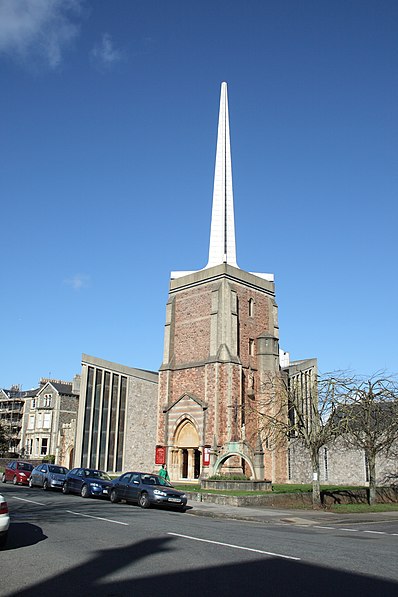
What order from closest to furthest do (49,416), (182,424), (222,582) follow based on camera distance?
(222,582), (182,424), (49,416)

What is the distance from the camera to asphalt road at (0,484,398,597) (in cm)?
740

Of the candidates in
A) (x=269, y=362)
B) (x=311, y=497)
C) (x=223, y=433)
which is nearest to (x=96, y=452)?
(x=223, y=433)

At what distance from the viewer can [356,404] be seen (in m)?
Result: 28.0

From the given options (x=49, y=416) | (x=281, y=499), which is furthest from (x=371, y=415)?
(x=49, y=416)

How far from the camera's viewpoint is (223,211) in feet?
162

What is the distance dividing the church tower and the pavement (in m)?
13.7

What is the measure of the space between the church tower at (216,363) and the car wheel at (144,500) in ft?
52.6

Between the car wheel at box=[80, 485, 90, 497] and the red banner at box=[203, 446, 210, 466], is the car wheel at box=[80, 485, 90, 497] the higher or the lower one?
the lower one

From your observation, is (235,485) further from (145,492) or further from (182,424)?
(182,424)

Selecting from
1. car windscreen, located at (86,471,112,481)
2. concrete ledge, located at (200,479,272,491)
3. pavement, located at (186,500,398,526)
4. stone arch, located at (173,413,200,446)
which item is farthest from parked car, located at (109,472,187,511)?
stone arch, located at (173,413,200,446)

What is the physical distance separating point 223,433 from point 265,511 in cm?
1719

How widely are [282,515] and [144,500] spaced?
5.17 metres

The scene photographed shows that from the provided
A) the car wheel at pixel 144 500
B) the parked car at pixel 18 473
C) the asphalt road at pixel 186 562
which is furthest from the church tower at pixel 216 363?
the asphalt road at pixel 186 562

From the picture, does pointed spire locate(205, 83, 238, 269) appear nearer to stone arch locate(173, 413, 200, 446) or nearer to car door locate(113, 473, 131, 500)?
stone arch locate(173, 413, 200, 446)
